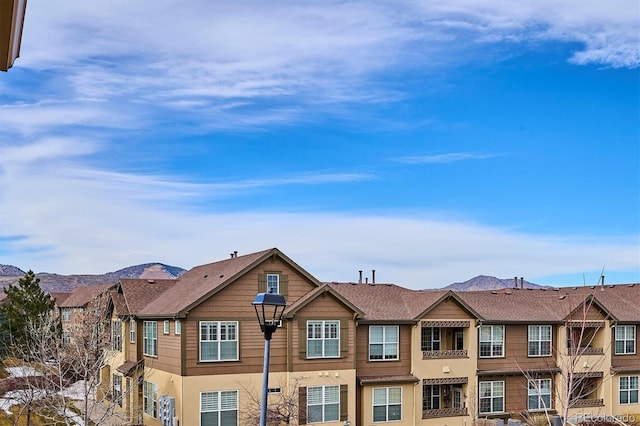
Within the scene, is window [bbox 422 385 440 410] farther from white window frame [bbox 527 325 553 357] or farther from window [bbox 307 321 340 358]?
window [bbox 307 321 340 358]

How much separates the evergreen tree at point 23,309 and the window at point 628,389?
3215 centimetres

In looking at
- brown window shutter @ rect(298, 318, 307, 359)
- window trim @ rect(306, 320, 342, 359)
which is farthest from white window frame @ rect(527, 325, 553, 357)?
brown window shutter @ rect(298, 318, 307, 359)

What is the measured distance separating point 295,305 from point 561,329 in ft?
48.4

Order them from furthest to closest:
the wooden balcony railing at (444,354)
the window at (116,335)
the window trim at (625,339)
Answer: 1. the window trim at (625,339)
2. the window at (116,335)
3. the wooden balcony railing at (444,354)

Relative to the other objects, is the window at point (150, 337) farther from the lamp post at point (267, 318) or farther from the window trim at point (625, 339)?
the window trim at point (625, 339)

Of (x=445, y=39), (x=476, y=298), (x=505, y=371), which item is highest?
(x=445, y=39)

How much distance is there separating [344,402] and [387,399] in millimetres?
2319

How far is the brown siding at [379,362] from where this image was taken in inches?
1207

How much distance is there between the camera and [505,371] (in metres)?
33.6

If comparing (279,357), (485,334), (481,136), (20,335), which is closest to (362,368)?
(279,357)

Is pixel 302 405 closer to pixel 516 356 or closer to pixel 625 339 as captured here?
pixel 516 356

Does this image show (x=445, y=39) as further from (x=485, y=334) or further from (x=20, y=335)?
(x=20, y=335)

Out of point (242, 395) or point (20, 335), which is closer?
point (242, 395)

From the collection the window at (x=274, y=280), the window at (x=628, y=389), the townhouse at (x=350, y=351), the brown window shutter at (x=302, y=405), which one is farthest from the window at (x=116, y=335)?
the window at (x=628, y=389)
